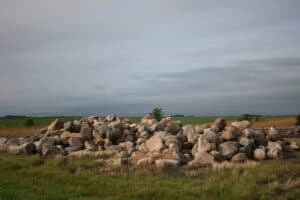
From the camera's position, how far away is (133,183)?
1509 centimetres

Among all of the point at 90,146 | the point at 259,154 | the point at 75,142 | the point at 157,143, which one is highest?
the point at 157,143

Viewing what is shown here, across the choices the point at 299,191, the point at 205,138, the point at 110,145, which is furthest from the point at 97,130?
the point at 299,191

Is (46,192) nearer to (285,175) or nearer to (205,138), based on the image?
(285,175)

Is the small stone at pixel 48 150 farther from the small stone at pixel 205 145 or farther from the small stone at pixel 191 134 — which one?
the small stone at pixel 205 145

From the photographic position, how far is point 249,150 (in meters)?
22.7

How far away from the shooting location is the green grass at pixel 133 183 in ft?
44.3

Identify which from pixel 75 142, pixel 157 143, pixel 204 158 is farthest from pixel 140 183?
pixel 75 142

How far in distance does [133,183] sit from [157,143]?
816 centimetres

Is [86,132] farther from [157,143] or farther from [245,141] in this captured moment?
[245,141]

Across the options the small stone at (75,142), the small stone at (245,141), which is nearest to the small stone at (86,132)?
the small stone at (75,142)

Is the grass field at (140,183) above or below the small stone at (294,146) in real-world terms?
below

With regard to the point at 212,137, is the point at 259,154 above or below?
below

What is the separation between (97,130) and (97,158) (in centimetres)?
561

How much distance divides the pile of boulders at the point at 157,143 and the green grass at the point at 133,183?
104 inches
